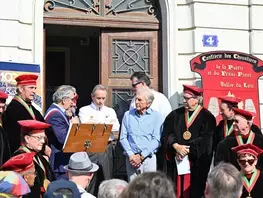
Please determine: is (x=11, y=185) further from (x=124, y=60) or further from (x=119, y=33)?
(x=119, y=33)

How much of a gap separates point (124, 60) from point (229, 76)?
1824 millimetres

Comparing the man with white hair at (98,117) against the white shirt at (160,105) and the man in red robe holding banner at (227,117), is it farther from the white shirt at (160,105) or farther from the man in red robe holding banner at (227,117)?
the man in red robe holding banner at (227,117)

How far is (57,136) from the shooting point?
7.73m

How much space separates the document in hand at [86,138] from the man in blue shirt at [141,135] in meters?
0.60

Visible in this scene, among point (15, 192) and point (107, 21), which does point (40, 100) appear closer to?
point (107, 21)

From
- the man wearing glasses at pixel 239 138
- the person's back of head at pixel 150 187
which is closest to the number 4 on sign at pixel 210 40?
the man wearing glasses at pixel 239 138

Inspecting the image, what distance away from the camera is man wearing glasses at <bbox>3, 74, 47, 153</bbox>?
7152mm

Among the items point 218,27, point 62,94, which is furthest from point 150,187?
point 218,27

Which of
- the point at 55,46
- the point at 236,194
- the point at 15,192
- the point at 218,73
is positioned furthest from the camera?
the point at 55,46

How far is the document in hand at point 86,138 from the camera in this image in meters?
7.27

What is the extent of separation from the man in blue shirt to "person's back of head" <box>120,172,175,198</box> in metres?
4.64

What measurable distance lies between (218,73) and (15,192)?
6.29 meters

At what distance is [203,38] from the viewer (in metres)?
10.2

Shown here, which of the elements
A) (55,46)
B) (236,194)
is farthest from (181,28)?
(236,194)
